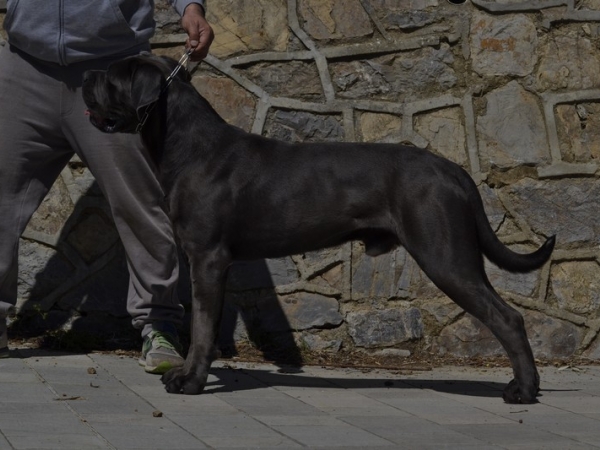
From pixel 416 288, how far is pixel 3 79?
2488 millimetres

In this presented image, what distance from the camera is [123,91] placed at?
15.9ft

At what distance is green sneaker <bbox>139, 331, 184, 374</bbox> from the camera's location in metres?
5.30

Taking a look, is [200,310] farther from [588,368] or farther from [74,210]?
[588,368]

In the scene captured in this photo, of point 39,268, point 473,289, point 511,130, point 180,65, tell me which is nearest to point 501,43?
point 511,130

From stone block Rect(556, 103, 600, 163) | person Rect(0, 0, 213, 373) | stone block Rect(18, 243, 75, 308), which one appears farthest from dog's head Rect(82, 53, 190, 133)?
stone block Rect(556, 103, 600, 163)

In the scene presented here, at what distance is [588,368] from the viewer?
5934 millimetres

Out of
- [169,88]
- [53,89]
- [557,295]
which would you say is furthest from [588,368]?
[53,89]

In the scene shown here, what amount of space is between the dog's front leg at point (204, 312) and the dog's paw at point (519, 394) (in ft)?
4.43

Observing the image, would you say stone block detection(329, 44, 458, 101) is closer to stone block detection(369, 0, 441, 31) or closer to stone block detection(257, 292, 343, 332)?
stone block detection(369, 0, 441, 31)

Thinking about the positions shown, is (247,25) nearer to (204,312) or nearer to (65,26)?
(65,26)

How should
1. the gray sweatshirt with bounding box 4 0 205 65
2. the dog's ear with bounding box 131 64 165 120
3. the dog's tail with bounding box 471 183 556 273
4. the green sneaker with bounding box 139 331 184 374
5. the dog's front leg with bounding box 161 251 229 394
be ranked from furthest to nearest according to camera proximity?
the green sneaker with bounding box 139 331 184 374
the gray sweatshirt with bounding box 4 0 205 65
the dog's tail with bounding box 471 183 556 273
the dog's front leg with bounding box 161 251 229 394
the dog's ear with bounding box 131 64 165 120

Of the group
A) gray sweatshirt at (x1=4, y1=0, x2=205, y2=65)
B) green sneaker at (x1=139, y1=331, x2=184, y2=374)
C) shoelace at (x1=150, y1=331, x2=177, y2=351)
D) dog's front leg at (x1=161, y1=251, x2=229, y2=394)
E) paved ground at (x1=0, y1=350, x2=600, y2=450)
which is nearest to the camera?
paved ground at (x1=0, y1=350, x2=600, y2=450)

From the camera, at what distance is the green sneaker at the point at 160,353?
530cm

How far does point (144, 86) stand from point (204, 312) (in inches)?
41.5
